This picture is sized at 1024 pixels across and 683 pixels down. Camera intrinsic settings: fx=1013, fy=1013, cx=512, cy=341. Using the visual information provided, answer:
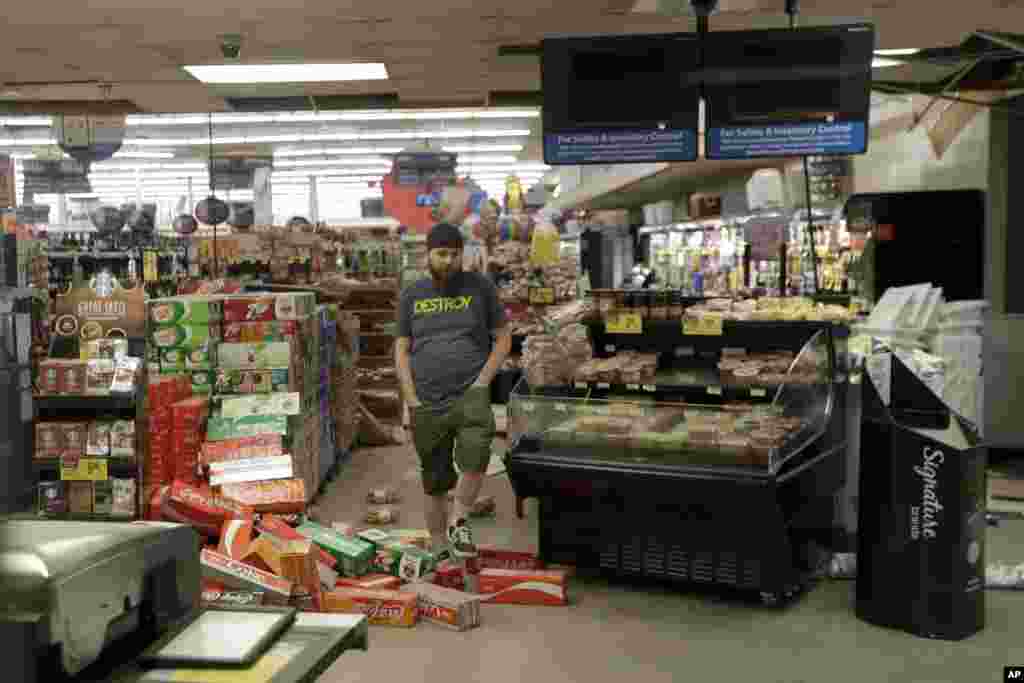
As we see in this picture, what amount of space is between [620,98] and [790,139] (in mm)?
980

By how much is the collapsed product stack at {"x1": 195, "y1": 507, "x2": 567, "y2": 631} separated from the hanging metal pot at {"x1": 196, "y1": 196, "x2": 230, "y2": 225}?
24.6ft

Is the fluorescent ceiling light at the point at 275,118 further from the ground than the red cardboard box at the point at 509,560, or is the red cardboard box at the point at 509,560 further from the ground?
the fluorescent ceiling light at the point at 275,118

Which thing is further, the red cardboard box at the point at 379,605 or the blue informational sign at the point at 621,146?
the blue informational sign at the point at 621,146

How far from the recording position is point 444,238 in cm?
528

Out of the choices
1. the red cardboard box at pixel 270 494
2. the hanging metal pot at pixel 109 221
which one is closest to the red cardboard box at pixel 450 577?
the red cardboard box at pixel 270 494

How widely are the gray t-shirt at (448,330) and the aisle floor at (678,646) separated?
116 centimetres

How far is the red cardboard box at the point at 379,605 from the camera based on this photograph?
4656 millimetres

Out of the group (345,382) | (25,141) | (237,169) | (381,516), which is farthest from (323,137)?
(381,516)

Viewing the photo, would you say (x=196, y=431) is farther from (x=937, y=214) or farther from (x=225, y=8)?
(x=937, y=214)

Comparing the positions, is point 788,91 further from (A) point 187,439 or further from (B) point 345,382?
(B) point 345,382

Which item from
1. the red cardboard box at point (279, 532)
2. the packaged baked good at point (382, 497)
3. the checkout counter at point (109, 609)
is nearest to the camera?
the checkout counter at point (109, 609)

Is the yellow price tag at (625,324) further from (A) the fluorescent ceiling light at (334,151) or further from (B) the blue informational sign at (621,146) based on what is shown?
(A) the fluorescent ceiling light at (334,151)

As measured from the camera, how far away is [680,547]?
4949 mm

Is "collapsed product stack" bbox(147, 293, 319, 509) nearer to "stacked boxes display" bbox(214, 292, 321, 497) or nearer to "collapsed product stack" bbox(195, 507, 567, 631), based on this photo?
"stacked boxes display" bbox(214, 292, 321, 497)
